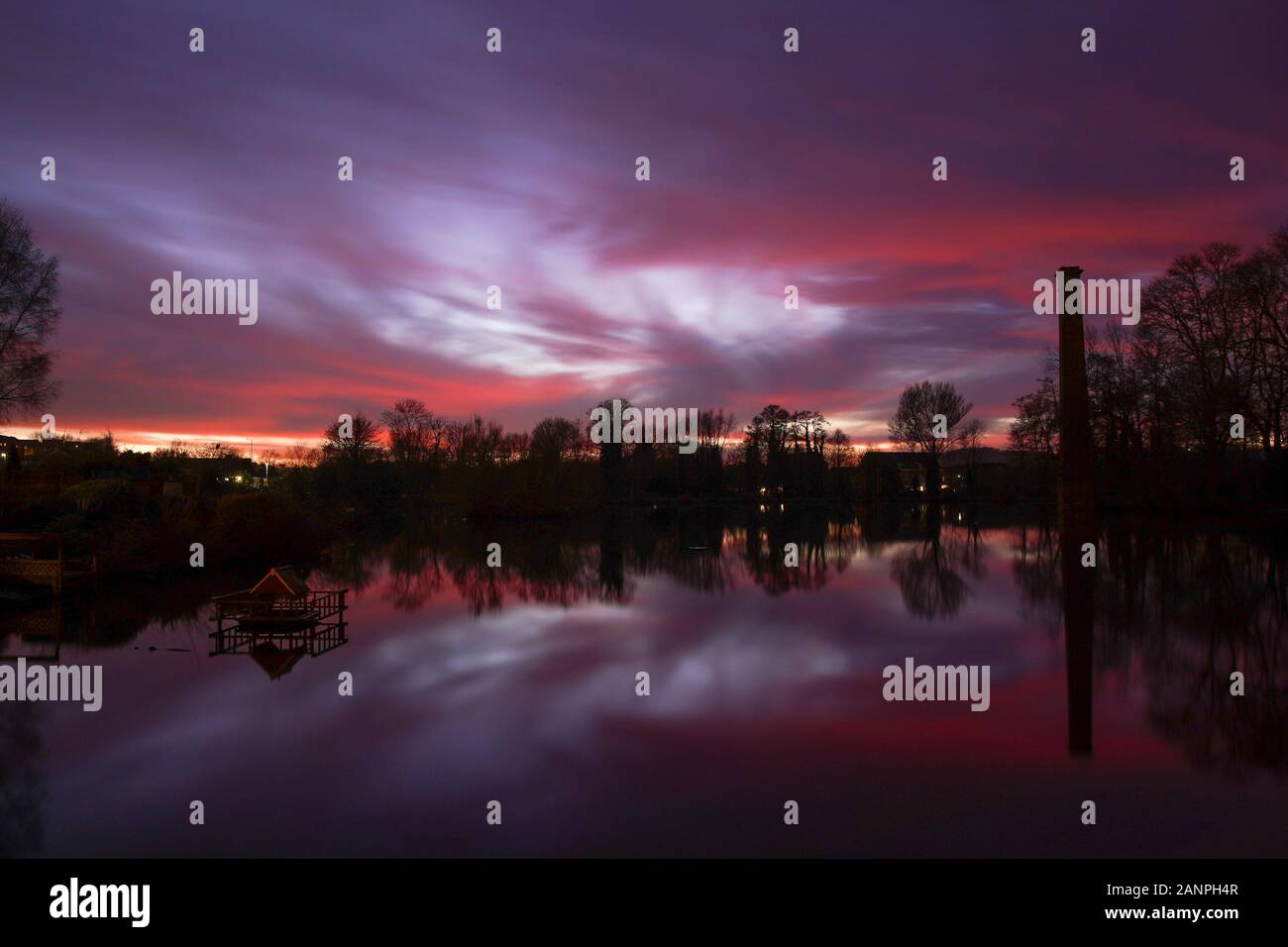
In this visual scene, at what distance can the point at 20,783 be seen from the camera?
27.0 ft

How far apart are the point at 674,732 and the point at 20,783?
23.6 ft

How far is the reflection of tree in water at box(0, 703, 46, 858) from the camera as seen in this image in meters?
6.80

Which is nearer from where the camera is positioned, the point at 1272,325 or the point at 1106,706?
the point at 1106,706

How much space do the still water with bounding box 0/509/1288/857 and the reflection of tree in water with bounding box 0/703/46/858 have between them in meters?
0.04

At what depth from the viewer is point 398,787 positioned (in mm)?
7824

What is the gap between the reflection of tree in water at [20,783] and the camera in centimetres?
680

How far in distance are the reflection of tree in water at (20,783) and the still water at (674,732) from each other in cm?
4

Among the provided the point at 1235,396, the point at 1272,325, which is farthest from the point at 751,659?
the point at 1272,325

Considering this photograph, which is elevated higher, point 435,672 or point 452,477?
point 452,477

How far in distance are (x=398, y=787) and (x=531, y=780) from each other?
1.34m

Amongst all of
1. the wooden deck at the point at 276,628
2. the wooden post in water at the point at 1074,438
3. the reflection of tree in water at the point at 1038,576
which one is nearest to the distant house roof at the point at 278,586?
the wooden deck at the point at 276,628
